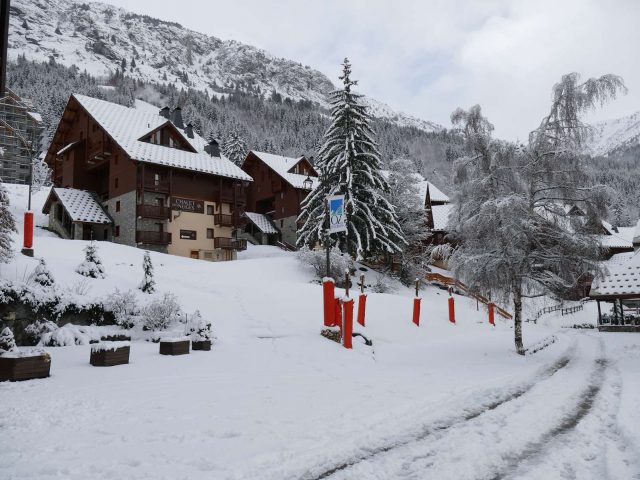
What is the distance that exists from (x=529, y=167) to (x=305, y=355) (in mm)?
9794

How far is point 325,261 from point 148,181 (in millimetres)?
14908

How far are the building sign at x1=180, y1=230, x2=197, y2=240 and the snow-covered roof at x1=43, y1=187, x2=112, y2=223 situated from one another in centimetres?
533

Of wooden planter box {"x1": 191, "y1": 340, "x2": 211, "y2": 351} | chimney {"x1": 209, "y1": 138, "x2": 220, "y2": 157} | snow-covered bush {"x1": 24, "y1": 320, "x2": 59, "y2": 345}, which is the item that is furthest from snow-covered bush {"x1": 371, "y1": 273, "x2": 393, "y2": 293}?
snow-covered bush {"x1": 24, "y1": 320, "x2": 59, "y2": 345}

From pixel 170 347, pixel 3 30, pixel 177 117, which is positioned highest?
pixel 177 117

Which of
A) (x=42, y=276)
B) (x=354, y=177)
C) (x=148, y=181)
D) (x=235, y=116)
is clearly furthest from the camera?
(x=235, y=116)

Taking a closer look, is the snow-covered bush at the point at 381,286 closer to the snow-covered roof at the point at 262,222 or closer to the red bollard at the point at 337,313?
the red bollard at the point at 337,313

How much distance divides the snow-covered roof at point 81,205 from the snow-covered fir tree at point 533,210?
89.5 feet

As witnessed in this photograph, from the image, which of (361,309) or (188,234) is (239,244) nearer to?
(188,234)

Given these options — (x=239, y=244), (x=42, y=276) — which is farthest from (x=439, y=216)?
(x=42, y=276)

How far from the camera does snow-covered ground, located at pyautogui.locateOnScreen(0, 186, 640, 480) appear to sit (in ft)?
14.1

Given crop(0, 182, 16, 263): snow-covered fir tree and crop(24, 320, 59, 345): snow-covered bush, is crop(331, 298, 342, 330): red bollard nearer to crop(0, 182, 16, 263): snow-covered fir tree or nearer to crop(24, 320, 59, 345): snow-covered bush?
crop(24, 320, 59, 345): snow-covered bush

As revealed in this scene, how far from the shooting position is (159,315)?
1232 cm

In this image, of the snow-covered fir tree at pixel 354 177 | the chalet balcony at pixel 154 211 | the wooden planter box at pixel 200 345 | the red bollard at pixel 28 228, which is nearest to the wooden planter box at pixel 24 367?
the wooden planter box at pixel 200 345

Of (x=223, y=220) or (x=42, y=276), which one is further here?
(x=223, y=220)
